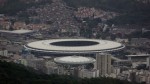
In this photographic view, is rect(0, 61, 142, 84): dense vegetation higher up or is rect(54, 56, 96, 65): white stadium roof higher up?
rect(0, 61, 142, 84): dense vegetation

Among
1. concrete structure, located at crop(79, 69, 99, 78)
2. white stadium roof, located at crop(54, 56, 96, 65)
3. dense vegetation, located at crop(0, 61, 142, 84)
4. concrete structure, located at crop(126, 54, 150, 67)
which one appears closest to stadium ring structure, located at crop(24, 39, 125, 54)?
white stadium roof, located at crop(54, 56, 96, 65)

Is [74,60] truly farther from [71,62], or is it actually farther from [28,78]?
[28,78]

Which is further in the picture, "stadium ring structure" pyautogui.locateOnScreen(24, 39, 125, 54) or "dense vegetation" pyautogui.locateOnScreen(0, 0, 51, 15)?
"dense vegetation" pyautogui.locateOnScreen(0, 0, 51, 15)

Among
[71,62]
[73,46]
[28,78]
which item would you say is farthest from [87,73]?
[73,46]

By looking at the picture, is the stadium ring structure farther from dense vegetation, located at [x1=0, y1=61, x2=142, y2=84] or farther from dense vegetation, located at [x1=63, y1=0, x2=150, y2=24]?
dense vegetation, located at [x1=0, y1=61, x2=142, y2=84]

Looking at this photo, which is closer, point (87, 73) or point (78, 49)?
point (87, 73)

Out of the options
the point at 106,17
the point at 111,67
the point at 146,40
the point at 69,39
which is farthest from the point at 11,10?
the point at 111,67

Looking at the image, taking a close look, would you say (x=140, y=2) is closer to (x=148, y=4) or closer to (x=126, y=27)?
(x=148, y=4)
